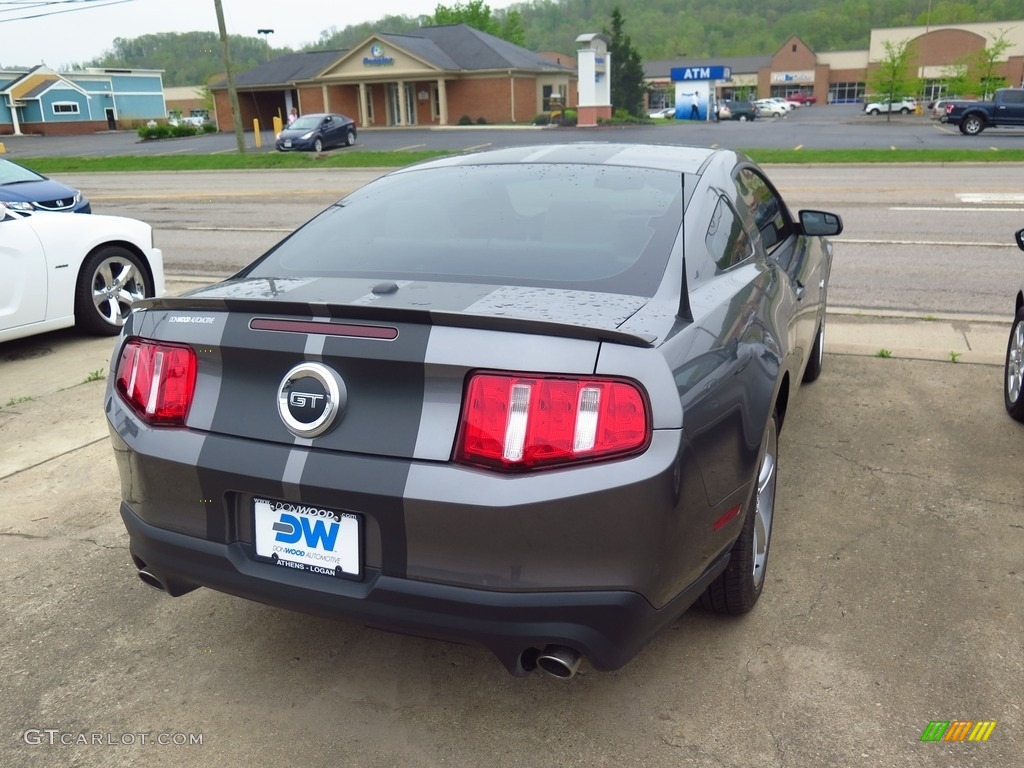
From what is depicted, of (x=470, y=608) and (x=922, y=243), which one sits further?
(x=922, y=243)

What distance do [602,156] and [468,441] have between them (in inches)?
76.4

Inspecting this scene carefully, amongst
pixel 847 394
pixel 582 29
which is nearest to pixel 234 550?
pixel 847 394

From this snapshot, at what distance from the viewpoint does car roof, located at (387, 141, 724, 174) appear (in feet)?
12.2

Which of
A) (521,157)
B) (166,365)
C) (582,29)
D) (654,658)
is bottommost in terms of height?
(654,658)

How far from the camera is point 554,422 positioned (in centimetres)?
228

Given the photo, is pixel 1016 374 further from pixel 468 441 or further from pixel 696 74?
pixel 696 74

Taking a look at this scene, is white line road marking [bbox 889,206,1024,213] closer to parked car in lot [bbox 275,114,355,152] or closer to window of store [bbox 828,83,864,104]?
parked car in lot [bbox 275,114,355,152]

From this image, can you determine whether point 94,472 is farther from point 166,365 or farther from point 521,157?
point 521,157

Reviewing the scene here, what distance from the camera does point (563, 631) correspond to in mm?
2318

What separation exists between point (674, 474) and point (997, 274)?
8.18 meters

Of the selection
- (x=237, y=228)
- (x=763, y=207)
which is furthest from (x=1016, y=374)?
(x=237, y=228)

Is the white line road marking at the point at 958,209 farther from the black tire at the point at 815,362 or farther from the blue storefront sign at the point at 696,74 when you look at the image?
the blue storefront sign at the point at 696,74

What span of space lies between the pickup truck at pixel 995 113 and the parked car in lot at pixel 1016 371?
3253 centimetres

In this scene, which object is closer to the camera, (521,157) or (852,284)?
(521,157)
